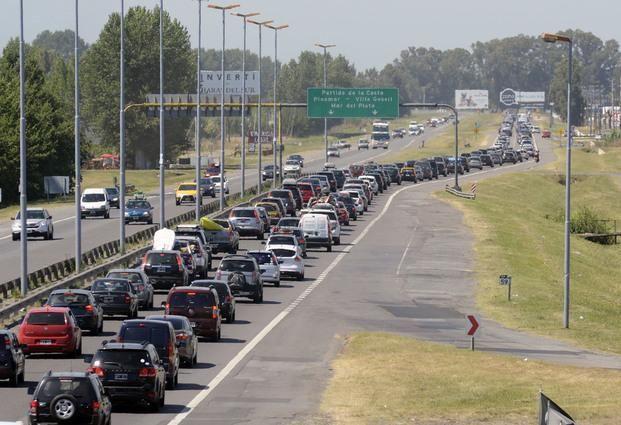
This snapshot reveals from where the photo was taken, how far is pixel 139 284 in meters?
49.8

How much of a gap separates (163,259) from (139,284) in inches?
244

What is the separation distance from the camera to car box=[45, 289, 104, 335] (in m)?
42.7

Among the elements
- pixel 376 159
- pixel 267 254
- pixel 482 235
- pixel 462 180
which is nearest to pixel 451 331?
pixel 267 254

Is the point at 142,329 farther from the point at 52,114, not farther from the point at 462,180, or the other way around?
the point at 462,180

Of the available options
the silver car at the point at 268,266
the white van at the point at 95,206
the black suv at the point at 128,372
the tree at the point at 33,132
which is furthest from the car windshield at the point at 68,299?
the tree at the point at 33,132

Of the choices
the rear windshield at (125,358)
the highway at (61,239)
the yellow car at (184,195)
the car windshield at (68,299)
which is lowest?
the highway at (61,239)

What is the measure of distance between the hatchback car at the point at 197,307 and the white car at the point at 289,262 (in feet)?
65.5

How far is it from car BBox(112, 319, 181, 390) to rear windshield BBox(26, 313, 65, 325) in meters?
5.06

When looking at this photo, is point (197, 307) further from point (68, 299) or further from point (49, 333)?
point (49, 333)

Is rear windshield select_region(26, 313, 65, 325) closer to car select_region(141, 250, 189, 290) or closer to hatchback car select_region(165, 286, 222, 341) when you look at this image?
hatchback car select_region(165, 286, 222, 341)

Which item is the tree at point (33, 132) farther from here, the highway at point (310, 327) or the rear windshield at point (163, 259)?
the rear windshield at point (163, 259)

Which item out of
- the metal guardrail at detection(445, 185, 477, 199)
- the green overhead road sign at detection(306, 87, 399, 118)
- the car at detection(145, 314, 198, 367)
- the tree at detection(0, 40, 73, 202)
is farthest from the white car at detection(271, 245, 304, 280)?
the green overhead road sign at detection(306, 87, 399, 118)

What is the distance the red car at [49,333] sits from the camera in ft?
123

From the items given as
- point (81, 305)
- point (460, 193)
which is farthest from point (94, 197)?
point (81, 305)
